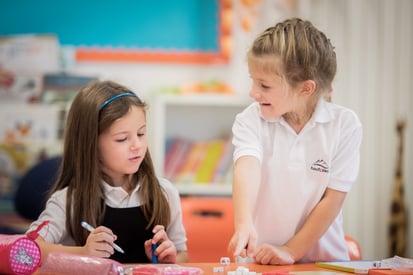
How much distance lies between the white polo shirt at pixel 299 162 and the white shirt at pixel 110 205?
20cm

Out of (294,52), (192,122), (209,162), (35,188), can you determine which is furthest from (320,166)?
(192,122)

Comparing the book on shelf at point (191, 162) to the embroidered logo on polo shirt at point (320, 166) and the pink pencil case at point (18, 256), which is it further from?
the pink pencil case at point (18, 256)

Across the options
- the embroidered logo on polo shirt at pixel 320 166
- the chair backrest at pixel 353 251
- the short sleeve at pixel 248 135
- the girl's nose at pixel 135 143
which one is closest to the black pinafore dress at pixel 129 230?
the girl's nose at pixel 135 143

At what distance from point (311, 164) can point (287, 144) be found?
8cm

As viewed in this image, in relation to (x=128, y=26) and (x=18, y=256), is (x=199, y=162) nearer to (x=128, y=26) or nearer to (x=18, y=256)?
(x=128, y=26)

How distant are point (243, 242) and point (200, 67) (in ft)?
7.77

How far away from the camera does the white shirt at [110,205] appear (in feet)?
5.27

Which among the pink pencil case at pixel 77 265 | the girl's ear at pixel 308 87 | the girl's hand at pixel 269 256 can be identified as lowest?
the girl's hand at pixel 269 256

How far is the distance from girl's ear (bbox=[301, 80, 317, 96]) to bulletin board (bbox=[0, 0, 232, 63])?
2013 millimetres

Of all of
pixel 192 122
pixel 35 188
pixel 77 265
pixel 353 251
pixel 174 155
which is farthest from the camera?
pixel 192 122

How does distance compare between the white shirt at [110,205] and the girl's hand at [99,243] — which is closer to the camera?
the girl's hand at [99,243]

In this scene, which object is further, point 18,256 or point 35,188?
point 35,188

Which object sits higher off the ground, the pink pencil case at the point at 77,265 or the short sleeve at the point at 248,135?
→ the short sleeve at the point at 248,135

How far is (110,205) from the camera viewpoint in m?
1.65
